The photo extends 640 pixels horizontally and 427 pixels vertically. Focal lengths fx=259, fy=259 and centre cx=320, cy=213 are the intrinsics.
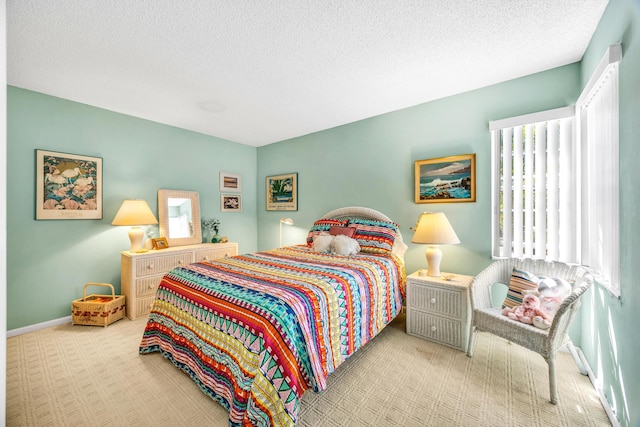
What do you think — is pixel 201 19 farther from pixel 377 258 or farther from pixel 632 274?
pixel 632 274

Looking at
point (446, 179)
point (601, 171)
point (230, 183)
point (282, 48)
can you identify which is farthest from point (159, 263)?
point (601, 171)

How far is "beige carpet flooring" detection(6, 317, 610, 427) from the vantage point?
5.28 feet

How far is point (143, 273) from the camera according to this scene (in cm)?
317

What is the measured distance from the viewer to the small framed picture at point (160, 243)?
3527 millimetres

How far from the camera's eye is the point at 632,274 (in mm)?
1357

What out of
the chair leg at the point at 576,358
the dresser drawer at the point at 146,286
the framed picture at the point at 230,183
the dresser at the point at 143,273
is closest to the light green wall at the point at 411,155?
the framed picture at the point at 230,183

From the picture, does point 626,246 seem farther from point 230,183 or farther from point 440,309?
point 230,183

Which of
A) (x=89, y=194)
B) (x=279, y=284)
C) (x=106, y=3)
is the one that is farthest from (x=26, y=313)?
(x=106, y=3)

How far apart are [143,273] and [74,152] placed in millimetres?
1641

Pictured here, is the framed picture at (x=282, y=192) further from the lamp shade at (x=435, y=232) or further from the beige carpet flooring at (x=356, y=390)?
the beige carpet flooring at (x=356, y=390)

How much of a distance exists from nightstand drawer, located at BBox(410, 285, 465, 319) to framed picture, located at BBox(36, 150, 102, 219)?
3.87 metres

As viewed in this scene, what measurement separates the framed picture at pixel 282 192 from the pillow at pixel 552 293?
11.0 ft

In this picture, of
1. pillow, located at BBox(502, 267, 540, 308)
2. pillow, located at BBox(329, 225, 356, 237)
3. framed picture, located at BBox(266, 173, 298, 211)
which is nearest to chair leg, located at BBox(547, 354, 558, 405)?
pillow, located at BBox(502, 267, 540, 308)

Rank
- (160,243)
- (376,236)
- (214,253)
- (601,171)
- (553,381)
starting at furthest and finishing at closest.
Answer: (214,253) < (160,243) < (376,236) < (601,171) < (553,381)
